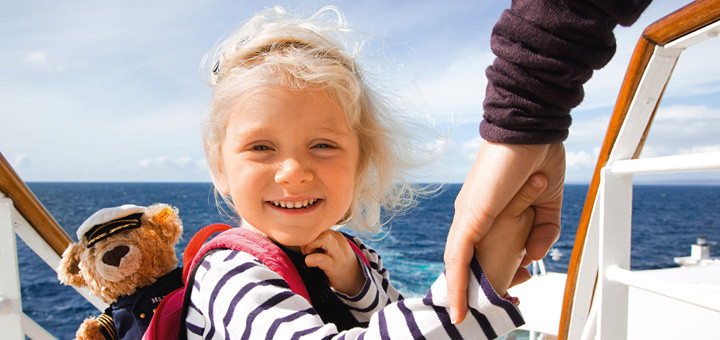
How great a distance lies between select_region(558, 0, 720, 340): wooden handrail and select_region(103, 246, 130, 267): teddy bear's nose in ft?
3.94

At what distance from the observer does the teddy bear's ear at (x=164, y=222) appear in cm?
141

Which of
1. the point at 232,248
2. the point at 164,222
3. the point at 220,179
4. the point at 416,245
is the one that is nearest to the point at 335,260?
the point at 232,248

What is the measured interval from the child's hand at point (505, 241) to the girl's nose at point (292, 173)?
516mm

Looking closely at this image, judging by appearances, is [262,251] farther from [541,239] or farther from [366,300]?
[541,239]

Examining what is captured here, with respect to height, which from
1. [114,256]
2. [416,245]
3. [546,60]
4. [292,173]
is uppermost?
[546,60]

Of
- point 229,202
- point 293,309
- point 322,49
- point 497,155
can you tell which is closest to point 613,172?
point 497,155

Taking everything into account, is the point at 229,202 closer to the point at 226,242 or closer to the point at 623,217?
the point at 226,242

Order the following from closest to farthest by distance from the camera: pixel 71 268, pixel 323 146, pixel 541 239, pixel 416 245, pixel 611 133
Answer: pixel 541 239 < pixel 611 133 < pixel 323 146 < pixel 71 268 < pixel 416 245

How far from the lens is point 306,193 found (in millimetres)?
1074

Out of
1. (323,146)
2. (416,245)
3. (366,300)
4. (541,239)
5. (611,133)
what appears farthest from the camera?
(416,245)

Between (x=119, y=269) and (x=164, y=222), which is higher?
(x=164, y=222)

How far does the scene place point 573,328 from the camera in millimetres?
902

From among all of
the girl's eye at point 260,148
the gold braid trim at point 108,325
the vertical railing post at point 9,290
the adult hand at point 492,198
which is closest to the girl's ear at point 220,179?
the girl's eye at point 260,148

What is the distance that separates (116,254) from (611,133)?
1.31m
